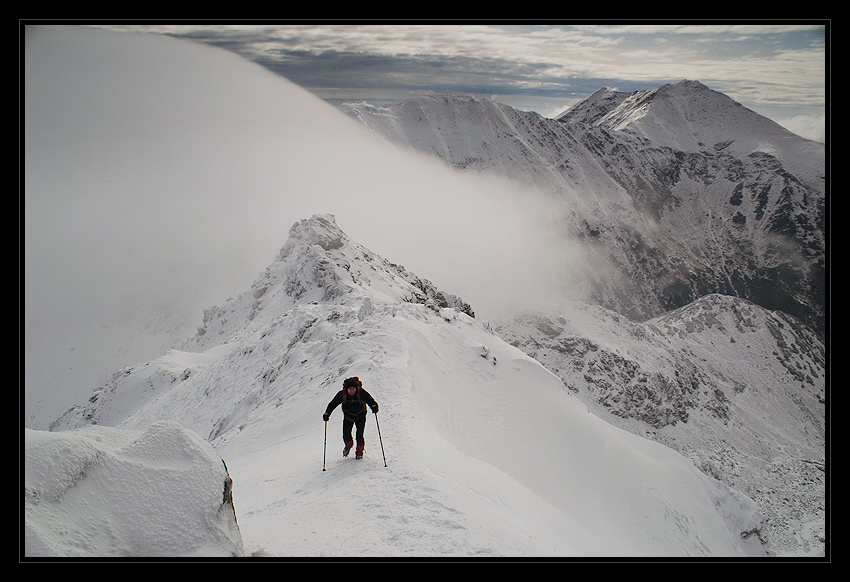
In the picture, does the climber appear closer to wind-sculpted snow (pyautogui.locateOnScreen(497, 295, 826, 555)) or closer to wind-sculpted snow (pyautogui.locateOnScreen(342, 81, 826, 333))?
wind-sculpted snow (pyautogui.locateOnScreen(497, 295, 826, 555))

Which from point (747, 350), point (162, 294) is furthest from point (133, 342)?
point (747, 350)

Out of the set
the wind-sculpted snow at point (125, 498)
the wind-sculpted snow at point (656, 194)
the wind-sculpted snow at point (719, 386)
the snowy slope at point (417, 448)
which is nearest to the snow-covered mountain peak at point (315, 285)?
the snowy slope at point (417, 448)

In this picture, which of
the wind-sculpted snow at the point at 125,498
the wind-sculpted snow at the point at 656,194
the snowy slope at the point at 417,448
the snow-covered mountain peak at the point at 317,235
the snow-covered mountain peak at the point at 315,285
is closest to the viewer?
the wind-sculpted snow at the point at 125,498

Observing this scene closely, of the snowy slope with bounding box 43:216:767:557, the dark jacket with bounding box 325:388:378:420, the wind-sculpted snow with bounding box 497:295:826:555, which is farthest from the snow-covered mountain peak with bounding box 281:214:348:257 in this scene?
the wind-sculpted snow with bounding box 497:295:826:555

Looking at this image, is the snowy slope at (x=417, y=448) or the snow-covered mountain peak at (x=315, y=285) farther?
the snow-covered mountain peak at (x=315, y=285)

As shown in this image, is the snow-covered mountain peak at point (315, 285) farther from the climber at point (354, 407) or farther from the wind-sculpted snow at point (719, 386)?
the wind-sculpted snow at point (719, 386)

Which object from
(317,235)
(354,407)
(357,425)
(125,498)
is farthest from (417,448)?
(317,235)

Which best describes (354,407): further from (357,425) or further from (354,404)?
(357,425)
